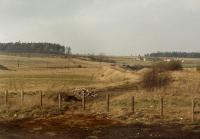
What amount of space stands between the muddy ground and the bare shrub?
2327cm

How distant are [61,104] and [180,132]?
14105mm

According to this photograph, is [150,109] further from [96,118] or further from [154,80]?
[154,80]

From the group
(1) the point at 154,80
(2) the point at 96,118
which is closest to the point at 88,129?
(2) the point at 96,118

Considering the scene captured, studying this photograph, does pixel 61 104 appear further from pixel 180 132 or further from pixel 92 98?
pixel 180 132

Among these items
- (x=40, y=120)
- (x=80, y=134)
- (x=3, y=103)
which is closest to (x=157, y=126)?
(x=80, y=134)

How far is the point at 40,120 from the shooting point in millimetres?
33500

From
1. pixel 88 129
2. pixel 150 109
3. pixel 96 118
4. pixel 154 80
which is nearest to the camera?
pixel 88 129

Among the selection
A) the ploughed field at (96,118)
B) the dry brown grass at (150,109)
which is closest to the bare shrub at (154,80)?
the dry brown grass at (150,109)

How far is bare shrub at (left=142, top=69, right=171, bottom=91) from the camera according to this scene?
56.6m

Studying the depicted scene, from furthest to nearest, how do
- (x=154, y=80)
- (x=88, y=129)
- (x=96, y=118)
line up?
(x=154, y=80)
(x=96, y=118)
(x=88, y=129)

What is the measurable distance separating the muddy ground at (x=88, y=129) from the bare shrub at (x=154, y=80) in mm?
23275

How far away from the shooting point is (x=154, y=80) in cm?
5919

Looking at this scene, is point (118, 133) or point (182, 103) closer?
point (118, 133)

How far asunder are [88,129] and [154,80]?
100 ft
